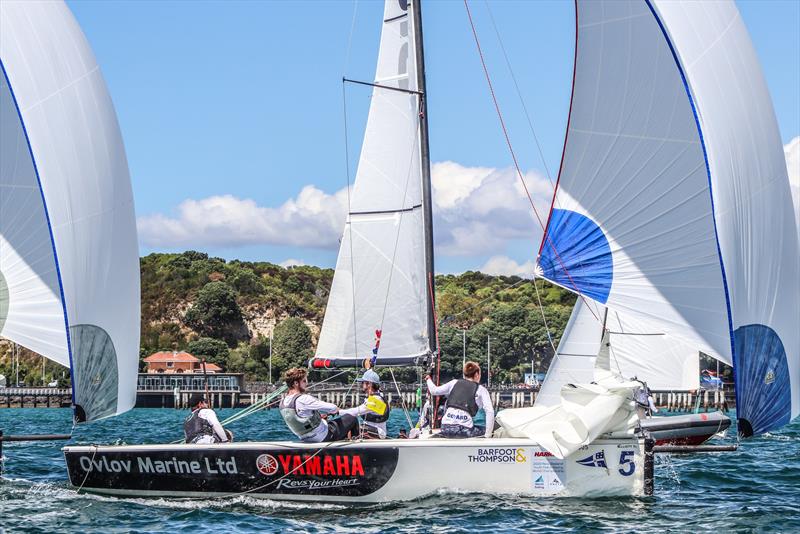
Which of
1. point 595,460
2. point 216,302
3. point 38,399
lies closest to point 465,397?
point 595,460

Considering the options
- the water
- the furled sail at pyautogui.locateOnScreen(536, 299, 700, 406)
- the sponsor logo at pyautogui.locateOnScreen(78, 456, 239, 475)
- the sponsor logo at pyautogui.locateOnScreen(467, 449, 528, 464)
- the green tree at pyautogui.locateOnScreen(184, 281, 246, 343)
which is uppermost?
the green tree at pyautogui.locateOnScreen(184, 281, 246, 343)

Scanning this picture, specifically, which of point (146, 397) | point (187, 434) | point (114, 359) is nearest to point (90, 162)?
point (114, 359)

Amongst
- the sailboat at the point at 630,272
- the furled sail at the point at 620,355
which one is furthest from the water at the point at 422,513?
the furled sail at the point at 620,355

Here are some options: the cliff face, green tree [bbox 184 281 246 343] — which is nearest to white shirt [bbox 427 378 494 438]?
the cliff face

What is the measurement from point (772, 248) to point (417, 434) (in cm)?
507

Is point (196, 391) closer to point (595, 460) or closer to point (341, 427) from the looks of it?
point (341, 427)

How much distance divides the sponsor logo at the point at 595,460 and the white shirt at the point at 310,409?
3078 mm

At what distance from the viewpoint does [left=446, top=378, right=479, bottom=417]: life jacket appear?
13234 mm

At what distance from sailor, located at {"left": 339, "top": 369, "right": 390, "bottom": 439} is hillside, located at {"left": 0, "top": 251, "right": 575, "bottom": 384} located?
242ft

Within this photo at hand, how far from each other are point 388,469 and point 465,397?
4.26 ft

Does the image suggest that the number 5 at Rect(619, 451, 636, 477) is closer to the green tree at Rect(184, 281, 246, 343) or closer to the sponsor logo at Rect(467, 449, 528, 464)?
the sponsor logo at Rect(467, 449, 528, 464)

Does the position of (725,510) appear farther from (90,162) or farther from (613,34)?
(90,162)

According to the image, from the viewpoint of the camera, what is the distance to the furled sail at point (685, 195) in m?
12.7

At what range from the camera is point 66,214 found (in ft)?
45.6
